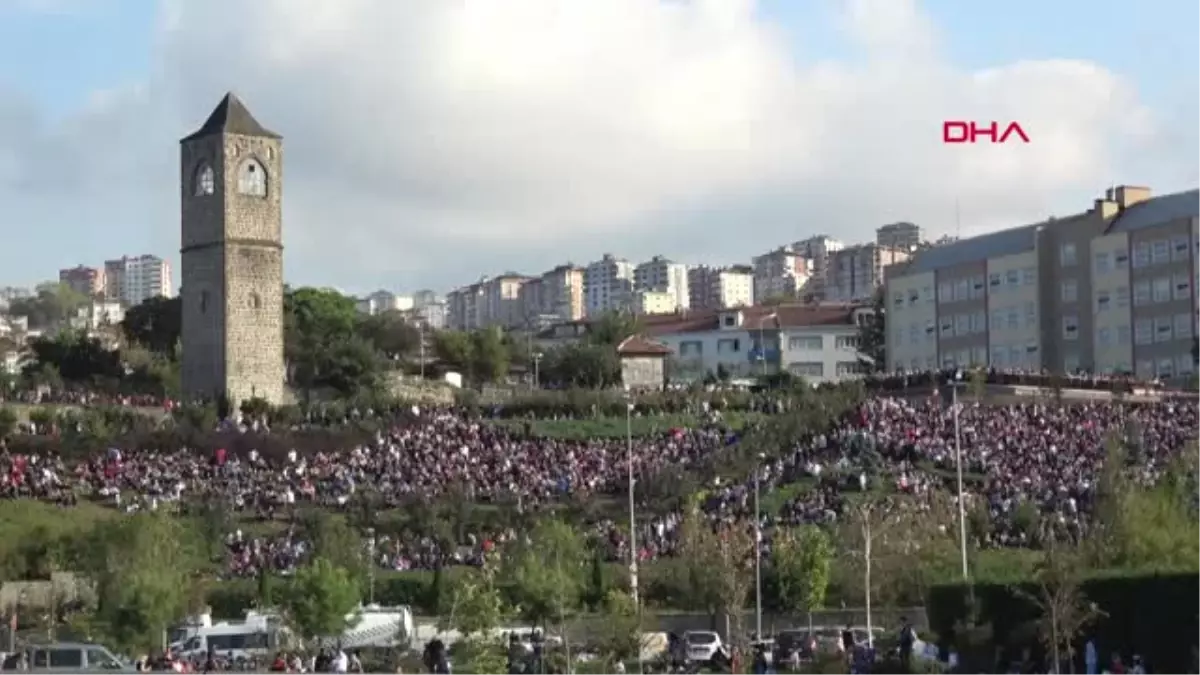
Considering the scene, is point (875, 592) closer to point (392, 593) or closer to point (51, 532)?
point (392, 593)

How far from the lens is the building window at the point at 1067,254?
324 ft

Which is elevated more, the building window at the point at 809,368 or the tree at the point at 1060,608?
the building window at the point at 809,368

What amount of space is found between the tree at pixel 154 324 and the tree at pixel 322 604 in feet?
229

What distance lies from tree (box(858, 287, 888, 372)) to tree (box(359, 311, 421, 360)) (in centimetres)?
2521

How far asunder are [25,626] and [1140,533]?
2544cm

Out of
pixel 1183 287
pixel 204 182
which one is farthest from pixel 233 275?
pixel 1183 287

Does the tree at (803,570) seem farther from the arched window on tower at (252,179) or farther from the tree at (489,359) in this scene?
the tree at (489,359)

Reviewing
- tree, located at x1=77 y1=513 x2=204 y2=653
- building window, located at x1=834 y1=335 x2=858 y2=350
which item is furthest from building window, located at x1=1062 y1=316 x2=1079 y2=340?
tree, located at x1=77 y1=513 x2=204 y2=653

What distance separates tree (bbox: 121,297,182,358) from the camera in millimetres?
115938

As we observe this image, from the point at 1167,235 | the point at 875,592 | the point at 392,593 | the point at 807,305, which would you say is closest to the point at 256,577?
the point at 392,593

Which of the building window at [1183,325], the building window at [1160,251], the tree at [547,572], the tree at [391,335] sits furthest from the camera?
the tree at [391,335]

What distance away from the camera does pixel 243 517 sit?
66.2 metres

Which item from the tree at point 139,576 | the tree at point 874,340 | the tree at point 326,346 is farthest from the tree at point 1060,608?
the tree at point 874,340

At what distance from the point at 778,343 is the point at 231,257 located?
50777 millimetres
